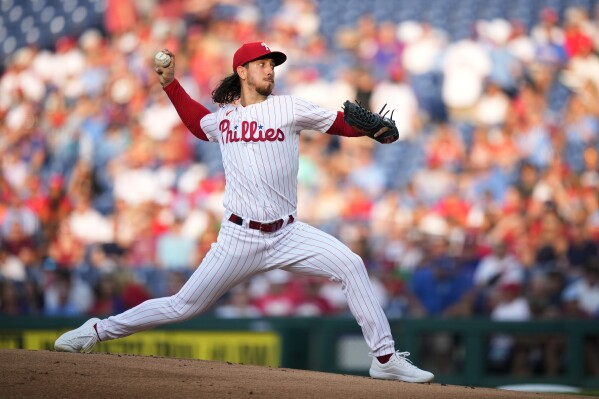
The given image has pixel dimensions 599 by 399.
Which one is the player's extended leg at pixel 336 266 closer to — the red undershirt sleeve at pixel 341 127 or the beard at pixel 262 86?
the red undershirt sleeve at pixel 341 127

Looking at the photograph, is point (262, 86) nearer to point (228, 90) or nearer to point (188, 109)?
point (228, 90)

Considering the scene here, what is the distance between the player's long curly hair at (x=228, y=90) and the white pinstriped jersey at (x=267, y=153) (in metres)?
0.30

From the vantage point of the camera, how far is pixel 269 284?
9328 mm

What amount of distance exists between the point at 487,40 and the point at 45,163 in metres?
5.42

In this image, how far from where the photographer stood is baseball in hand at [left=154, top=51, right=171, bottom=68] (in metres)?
5.17

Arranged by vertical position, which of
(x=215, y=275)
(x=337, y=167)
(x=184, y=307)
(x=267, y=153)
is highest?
(x=337, y=167)

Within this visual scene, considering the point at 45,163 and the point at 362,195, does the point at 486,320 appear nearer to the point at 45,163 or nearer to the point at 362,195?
the point at 362,195

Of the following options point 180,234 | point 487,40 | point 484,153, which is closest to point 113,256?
point 180,234

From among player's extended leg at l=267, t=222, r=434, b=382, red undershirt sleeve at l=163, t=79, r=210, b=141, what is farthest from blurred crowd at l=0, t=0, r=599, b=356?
red undershirt sleeve at l=163, t=79, r=210, b=141

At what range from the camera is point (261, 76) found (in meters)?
5.02

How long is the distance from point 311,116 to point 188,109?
735 mm

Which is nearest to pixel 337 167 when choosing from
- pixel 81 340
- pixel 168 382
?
pixel 81 340

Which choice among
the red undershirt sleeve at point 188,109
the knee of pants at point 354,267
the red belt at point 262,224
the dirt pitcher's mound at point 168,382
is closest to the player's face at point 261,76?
the red undershirt sleeve at point 188,109

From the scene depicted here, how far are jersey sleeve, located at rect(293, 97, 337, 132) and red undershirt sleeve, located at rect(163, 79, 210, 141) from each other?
22.7 inches
